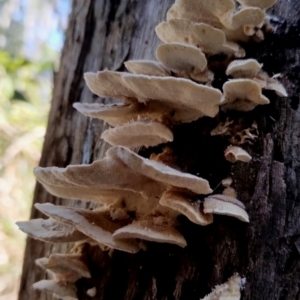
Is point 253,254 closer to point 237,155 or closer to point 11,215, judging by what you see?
point 237,155

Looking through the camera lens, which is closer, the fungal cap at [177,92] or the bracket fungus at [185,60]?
the fungal cap at [177,92]

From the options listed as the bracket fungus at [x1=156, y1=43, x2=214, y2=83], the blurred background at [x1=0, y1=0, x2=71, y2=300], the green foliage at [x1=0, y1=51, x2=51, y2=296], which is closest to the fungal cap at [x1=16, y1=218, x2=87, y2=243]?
the bracket fungus at [x1=156, y1=43, x2=214, y2=83]

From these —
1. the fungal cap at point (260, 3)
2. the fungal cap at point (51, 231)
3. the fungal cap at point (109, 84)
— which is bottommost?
the fungal cap at point (51, 231)

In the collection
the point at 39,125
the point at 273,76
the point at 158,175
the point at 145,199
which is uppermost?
the point at 273,76

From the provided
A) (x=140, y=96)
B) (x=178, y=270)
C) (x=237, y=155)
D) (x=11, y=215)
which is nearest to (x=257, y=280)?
(x=178, y=270)

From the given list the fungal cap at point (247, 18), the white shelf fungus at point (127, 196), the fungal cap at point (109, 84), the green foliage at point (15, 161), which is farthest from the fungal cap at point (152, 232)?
the green foliage at point (15, 161)

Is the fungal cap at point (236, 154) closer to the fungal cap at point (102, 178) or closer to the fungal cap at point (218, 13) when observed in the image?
the fungal cap at point (102, 178)

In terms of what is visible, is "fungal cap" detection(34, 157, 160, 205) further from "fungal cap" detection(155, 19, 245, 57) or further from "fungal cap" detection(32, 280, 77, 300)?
"fungal cap" detection(155, 19, 245, 57)
